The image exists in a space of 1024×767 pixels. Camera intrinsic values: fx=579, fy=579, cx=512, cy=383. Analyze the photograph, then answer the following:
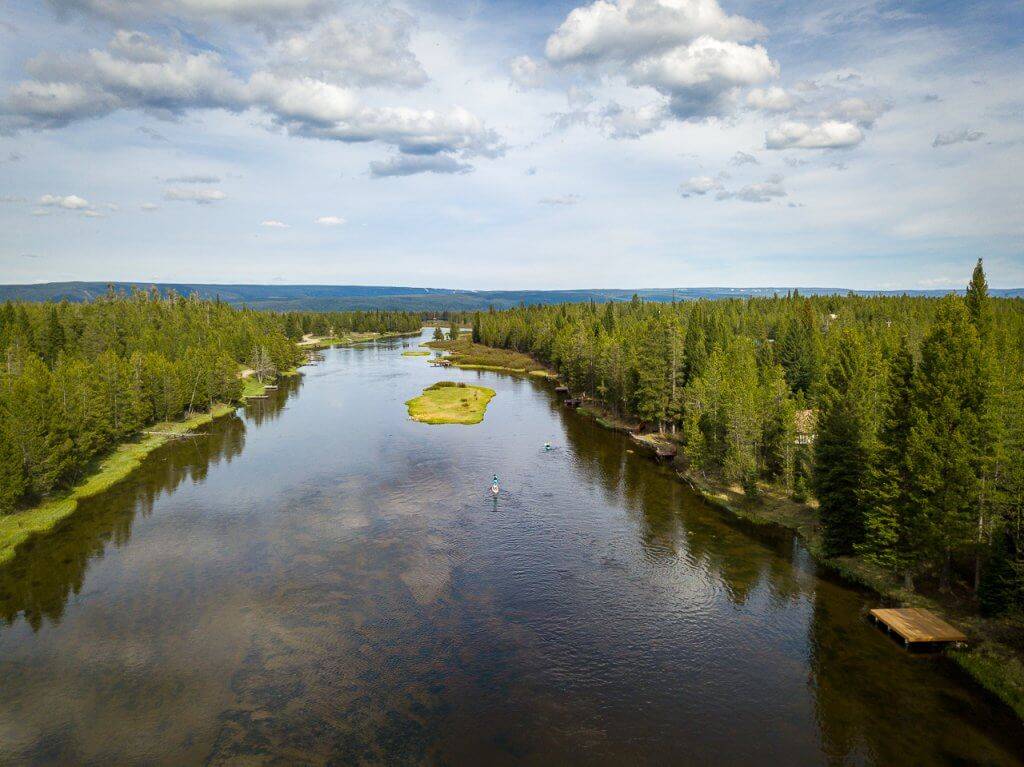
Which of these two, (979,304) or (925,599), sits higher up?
(979,304)

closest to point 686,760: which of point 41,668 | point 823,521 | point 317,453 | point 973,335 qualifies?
point 823,521

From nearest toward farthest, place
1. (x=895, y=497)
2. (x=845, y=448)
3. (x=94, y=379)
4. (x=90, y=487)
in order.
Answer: (x=895, y=497), (x=845, y=448), (x=90, y=487), (x=94, y=379)

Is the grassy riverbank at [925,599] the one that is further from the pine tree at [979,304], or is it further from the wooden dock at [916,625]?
the pine tree at [979,304]

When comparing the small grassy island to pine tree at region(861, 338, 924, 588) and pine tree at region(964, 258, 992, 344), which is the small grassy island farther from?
pine tree at region(964, 258, 992, 344)

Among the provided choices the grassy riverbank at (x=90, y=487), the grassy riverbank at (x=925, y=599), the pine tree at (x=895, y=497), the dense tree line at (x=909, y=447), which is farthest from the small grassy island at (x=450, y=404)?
the pine tree at (x=895, y=497)

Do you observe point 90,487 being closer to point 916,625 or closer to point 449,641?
point 449,641

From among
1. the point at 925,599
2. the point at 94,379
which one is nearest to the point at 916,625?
the point at 925,599

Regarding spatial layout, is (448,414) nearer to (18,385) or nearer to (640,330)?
(640,330)
